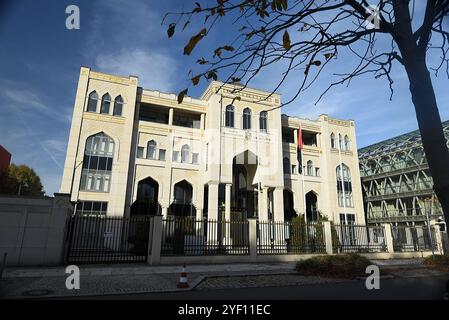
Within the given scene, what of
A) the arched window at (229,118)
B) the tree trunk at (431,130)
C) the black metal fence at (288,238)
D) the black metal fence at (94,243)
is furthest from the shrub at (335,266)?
the arched window at (229,118)

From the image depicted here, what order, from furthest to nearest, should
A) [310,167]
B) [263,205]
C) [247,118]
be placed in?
[310,167] → [247,118] → [263,205]

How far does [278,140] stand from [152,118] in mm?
14253

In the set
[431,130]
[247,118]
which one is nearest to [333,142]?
[247,118]

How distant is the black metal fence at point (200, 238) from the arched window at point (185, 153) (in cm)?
1397

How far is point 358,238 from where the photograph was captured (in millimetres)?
19781

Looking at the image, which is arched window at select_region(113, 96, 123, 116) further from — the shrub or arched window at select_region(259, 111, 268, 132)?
the shrub

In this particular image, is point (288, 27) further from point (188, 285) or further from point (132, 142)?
point (132, 142)

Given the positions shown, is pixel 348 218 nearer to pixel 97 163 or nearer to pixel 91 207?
pixel 91 207

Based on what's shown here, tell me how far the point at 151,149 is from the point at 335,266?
21.9 meters

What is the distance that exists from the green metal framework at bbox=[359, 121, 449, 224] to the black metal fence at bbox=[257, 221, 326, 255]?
31727 mm

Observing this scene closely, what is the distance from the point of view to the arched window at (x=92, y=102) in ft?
90.8

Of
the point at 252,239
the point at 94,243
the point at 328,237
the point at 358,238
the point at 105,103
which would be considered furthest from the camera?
the point at 105,103

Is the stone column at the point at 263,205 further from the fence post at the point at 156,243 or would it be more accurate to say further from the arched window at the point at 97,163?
the fence post at the point at 156,243

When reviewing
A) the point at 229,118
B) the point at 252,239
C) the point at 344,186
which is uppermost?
the point at 229,118
